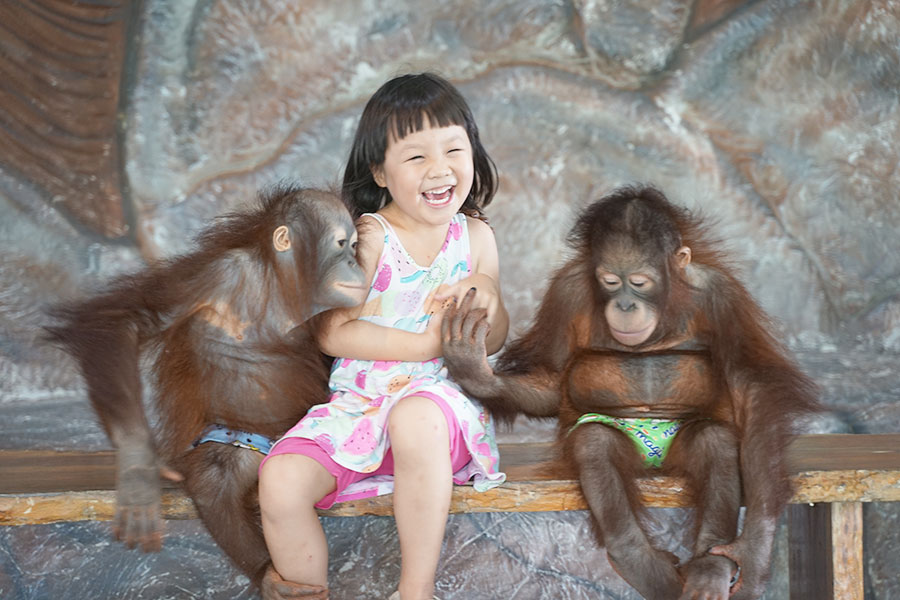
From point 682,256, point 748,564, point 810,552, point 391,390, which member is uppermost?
point 682,256

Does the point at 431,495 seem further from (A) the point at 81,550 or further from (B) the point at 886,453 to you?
(A) the point at 81,550

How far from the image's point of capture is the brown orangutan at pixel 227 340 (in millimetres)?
2051

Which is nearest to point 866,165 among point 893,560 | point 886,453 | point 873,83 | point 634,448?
Answer: point 873,83

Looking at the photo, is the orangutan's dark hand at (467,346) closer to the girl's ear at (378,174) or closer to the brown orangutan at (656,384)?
the brown orangutan at (656,384)

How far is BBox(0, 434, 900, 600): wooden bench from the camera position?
213 centimetres

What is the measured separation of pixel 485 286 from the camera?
225cm

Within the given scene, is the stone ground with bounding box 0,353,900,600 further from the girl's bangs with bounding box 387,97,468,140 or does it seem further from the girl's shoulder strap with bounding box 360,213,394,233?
the girl's bangs with bounding box 387,97,468,140

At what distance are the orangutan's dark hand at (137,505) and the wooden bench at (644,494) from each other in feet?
0.46

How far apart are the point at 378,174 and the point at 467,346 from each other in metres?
0.40

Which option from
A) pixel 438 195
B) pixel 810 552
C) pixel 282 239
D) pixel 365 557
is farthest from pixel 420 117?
pixel 365 557

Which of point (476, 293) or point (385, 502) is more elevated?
point (476, 293)

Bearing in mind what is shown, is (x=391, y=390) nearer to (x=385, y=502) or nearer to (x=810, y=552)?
(x=385, y=502)

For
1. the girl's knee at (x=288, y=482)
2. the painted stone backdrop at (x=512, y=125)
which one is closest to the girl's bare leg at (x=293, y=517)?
the girl's knee at (x=288, y=482)

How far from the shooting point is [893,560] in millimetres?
3379
